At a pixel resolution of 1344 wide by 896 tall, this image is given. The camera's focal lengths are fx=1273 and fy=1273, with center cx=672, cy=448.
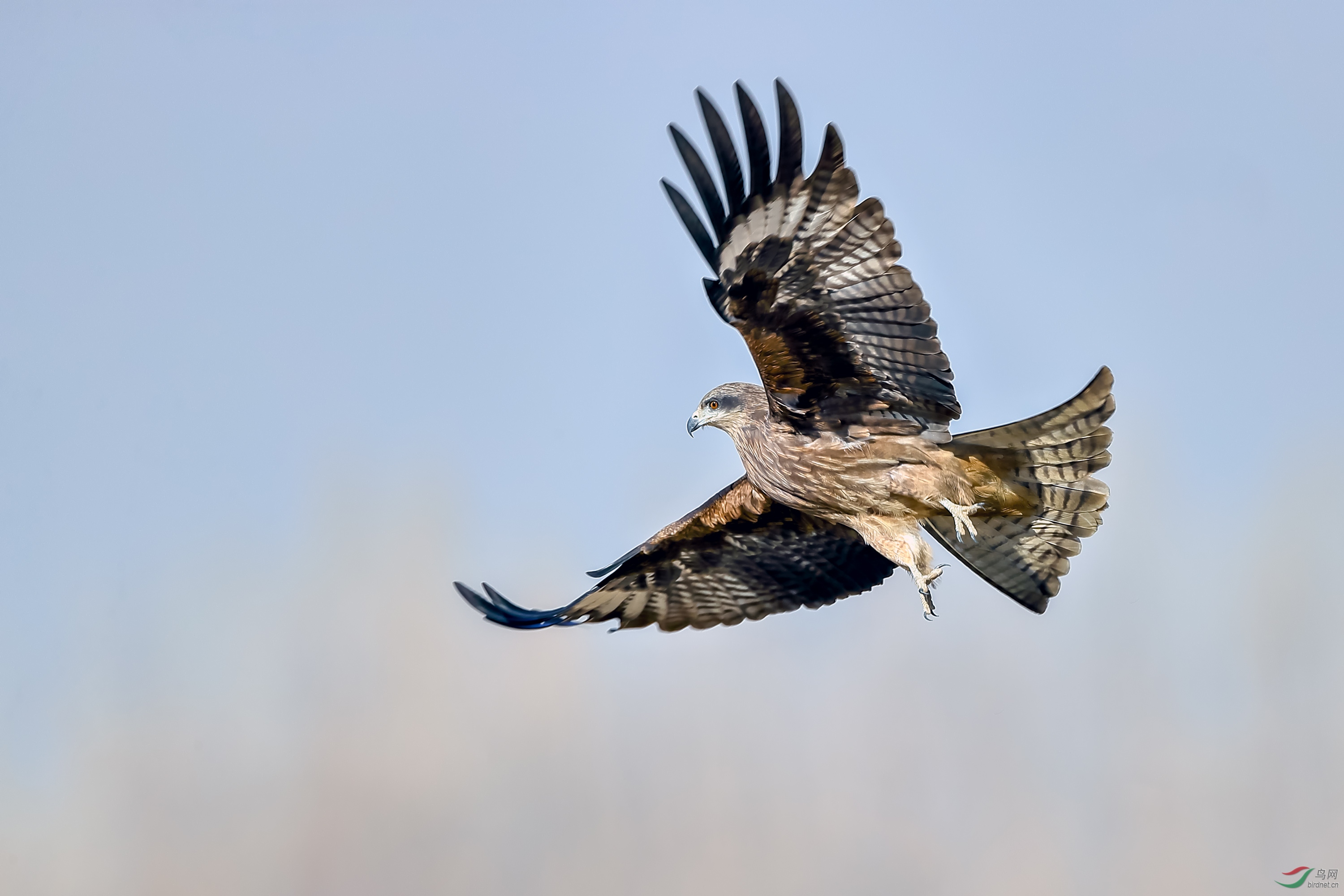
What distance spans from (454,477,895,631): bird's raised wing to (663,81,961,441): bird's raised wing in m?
1.79

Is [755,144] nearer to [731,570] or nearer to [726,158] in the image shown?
[726,158]

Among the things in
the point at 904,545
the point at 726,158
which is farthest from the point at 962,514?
the point at 726,158

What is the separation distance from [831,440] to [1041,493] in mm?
1416

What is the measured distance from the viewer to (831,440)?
7.88 metres

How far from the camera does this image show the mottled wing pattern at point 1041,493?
303 inches

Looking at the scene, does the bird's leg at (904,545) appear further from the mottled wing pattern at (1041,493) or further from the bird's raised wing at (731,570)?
the bird's raised wing at (731,570)

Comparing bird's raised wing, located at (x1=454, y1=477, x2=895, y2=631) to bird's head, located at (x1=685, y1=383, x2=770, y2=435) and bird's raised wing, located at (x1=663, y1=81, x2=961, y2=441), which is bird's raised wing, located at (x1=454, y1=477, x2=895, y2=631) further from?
bird's raised wing, located at (x1=663, y1=81, x2=961, y2=441)

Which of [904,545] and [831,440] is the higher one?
[831,440]

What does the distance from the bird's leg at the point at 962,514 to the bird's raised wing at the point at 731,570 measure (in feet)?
4.12

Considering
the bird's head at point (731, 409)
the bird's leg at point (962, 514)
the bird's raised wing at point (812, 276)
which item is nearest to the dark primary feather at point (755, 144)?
the bird's raised wing at point (812, 276)

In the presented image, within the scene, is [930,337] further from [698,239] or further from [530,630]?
[530,630]

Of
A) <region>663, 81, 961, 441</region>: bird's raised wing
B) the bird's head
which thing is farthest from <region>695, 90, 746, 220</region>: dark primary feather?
the bird's head

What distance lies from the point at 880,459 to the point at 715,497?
68.8 inches

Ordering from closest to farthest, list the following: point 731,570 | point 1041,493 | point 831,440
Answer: point 831,440, point 1041,493, point 731,570
